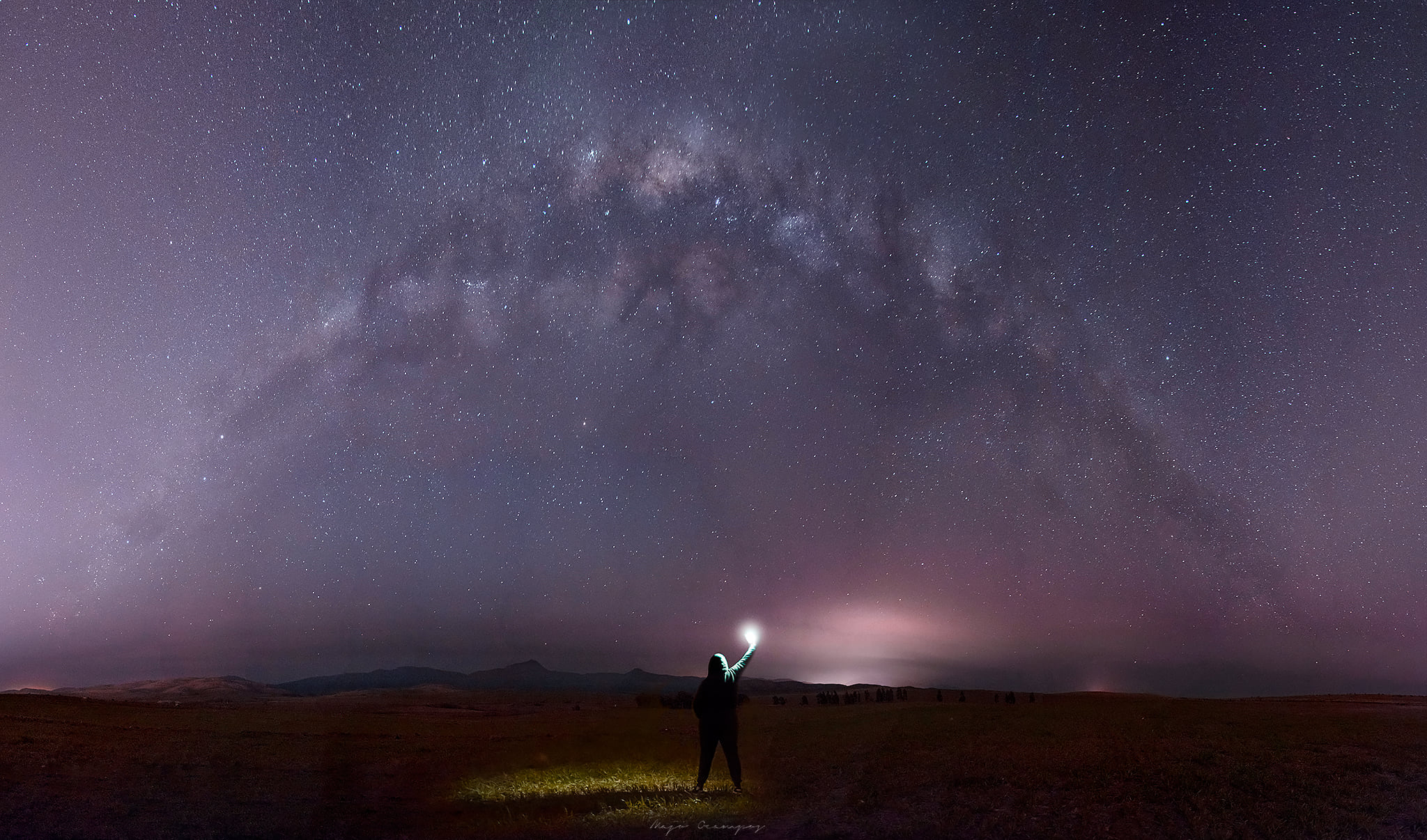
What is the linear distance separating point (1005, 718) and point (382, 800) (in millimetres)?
21771

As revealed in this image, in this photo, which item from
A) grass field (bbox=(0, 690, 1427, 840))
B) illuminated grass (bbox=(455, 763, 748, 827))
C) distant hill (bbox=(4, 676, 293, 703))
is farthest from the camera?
distant hill (bbox=(4, 676, 293, 703))

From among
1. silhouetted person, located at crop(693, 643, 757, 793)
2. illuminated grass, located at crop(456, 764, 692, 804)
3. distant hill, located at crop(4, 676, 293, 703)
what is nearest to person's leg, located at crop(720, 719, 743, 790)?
silhouetted person, located at crop(693, 643, 757, 793)

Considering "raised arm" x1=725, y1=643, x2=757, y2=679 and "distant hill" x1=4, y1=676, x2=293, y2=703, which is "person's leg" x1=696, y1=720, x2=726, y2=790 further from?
"distant hill" x1=4, y1=676, x2=293, y2=703

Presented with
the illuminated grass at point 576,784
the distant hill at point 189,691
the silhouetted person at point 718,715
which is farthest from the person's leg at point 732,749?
the distant hill at point 189,691

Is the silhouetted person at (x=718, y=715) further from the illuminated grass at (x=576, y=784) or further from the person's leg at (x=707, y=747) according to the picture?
the illuminated grass at (x=576, y=784)

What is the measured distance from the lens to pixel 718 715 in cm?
1778

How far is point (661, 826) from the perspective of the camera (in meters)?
14.9

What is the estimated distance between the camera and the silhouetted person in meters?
17.8

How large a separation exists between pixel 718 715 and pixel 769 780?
10.4ft

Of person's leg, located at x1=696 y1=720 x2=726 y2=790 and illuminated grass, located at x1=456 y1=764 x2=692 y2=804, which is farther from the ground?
person's leg, located at x1=696 y1=720 x2=726 y2=790

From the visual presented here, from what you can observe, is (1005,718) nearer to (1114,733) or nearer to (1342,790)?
(1114,733)

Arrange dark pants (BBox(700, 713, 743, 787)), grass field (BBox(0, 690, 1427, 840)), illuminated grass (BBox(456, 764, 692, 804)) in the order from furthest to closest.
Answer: illuminated grass (BBox(456, 764, 692, 804))
dark pants (BBox(700, 713, 743, 787))
grass field (BBox(0, 690, 1427, 840))

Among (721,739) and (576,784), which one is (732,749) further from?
(576,784)

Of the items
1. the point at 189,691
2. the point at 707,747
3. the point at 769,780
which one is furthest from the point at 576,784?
the point at 189,691
